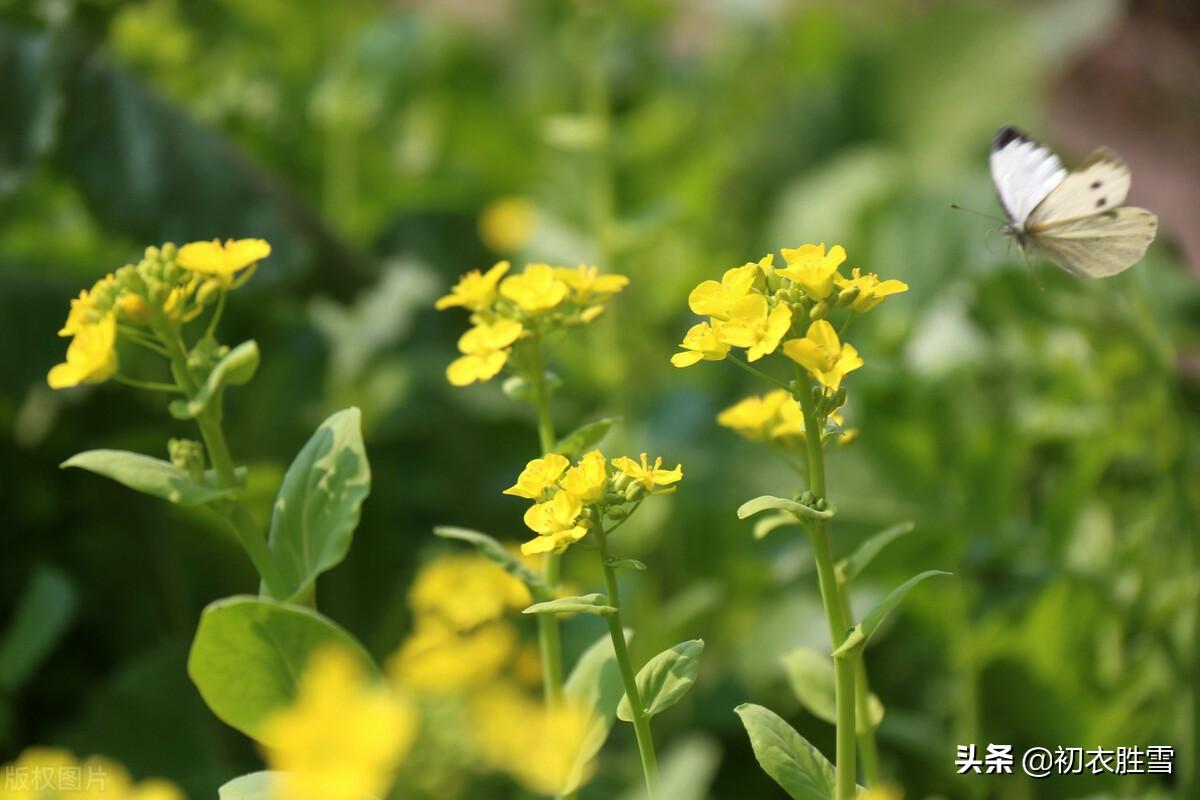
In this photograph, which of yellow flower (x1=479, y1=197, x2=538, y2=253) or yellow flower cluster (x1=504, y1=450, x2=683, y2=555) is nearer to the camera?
yellow flower cluster (x1=504, y1=450, x2=683, y2=555)

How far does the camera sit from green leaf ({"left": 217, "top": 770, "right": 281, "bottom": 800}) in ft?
1.37

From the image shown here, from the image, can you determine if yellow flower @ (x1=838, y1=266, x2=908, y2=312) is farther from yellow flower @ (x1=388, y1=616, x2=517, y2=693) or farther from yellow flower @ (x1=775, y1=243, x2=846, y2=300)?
yellow flower @ (x1=388, y1=616, x2=517, y2=693)

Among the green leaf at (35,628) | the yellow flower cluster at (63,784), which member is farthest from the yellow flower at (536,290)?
the green leaf at (35,628)

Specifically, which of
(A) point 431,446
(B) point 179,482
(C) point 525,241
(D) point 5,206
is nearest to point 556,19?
(C) point 525,241

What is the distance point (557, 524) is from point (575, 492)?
0.01 metres

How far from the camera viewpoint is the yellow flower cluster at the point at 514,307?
18.5 inches

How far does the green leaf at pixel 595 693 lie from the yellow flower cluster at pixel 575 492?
7 centimetres

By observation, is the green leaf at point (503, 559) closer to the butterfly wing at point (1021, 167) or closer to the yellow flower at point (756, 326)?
the yellow flower at point (756, 326)

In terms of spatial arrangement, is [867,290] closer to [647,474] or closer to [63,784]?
[647,474]

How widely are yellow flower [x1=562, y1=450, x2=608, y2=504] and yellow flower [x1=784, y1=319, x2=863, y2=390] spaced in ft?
0.23

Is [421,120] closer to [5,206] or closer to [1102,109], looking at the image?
[5,206]

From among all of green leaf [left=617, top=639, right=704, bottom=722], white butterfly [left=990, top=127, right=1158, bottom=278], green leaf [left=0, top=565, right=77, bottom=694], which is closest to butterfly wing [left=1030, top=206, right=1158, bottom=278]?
white butterfly [left=990, top=127, right=1158, bottom=278]

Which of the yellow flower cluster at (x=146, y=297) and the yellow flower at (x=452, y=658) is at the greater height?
the yellow flower cluster at (x=146, y=297)

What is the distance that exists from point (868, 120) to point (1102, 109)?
43 centimetres
